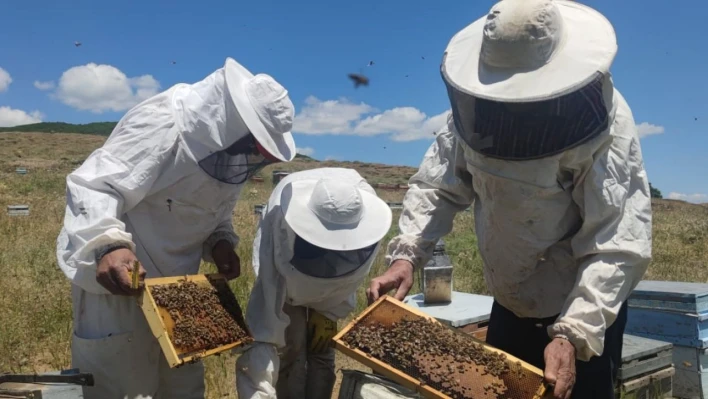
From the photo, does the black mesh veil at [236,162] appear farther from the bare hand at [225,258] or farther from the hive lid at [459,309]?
the hive lid at [459,309]

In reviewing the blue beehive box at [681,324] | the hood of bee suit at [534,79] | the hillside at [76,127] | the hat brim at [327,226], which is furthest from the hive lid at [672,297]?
the hillside at [76,127]

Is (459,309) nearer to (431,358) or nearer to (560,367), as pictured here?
(431,358)

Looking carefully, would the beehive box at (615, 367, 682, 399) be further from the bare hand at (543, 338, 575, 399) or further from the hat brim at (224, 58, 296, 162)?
the hat brim at (224, 58, 296, 162)

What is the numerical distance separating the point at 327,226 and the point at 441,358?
0.95m

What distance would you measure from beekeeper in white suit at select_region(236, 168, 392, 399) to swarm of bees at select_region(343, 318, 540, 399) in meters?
0.57

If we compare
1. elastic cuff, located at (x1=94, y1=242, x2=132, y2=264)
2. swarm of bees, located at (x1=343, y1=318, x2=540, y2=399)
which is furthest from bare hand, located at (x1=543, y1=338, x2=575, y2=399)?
elastic cuff, located at (x1=94, y1=242, x2=132, y2=264)

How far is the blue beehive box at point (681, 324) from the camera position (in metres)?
4.12

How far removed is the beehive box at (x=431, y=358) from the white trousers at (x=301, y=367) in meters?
0.94

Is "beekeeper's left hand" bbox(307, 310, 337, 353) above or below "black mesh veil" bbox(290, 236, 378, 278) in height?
below

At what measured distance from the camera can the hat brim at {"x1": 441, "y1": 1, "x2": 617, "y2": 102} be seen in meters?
1.97

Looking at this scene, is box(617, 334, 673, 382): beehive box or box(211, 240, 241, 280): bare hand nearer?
box(211, 240, 241, 280): bare hand

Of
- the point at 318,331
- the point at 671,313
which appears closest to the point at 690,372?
the point at 671,313

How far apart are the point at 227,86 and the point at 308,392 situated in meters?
1.93

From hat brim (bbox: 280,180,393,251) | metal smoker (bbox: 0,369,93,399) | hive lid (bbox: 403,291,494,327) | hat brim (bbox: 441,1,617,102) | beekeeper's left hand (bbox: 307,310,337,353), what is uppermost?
hat brim (bbox: 441,1,617,102)
